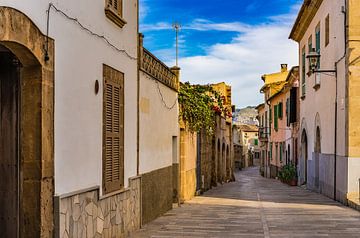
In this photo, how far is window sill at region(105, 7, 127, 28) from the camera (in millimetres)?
8931

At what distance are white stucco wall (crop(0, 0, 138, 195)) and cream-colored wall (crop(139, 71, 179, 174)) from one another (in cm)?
237

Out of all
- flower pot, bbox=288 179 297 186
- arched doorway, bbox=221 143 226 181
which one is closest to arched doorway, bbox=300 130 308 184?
flower pot, bbox=288 179 297 186

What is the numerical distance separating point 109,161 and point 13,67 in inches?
126

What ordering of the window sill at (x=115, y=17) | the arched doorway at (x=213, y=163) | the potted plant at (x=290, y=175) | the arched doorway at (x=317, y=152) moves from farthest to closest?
1. the potted plant at (x=290, y=175)
2. the arched doorway at (x=213, y=163)
3. the arched doorway at (x=317, y=152)
4. the window sill at (x=115, y=17)

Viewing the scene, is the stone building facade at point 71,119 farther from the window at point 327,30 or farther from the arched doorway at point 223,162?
the arched doorway at point 223,162

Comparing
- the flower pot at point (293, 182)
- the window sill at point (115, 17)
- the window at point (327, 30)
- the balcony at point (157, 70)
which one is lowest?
the flower pot at point (293, 182)

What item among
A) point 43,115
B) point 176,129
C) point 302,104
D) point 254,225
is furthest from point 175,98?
point 302,104

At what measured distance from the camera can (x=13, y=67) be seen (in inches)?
255

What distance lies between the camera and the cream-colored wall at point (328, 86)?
17469 millimetres

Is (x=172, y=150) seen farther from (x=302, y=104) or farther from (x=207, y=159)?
(x=302, y=104)

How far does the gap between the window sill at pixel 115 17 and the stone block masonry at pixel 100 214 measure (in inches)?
112

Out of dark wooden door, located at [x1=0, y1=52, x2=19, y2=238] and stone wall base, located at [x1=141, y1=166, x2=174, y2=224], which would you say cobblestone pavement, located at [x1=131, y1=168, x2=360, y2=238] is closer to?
stone wall base, located at [x1=141, y1=166, x2=174, y2=224]

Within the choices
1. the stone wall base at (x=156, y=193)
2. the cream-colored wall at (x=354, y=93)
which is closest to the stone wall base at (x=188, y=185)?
the stone wall base at (x=156, y=193)

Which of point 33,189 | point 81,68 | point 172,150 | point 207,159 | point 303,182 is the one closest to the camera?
point 33,189
